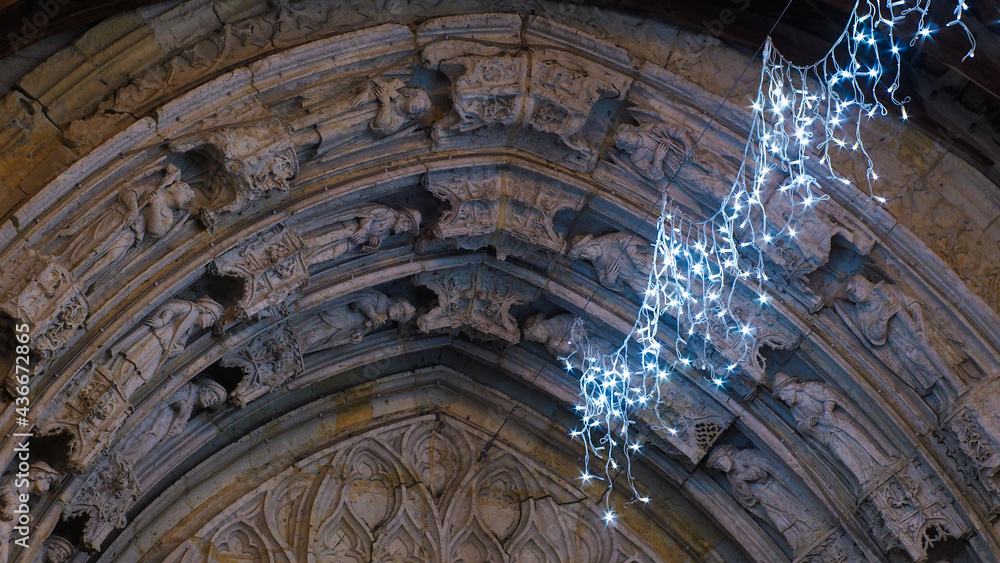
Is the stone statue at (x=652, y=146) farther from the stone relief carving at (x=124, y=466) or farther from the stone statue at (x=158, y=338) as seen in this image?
the stone relief carving at (x=124, y=466)

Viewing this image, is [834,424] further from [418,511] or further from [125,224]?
[125,224]

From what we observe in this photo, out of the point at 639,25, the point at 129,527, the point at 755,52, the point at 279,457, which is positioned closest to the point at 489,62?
the point at 639,25

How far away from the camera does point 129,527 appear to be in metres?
6.30

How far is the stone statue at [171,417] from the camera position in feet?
19.5

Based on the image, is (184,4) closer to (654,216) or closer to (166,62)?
(166,62)

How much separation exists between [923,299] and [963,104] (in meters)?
1.07

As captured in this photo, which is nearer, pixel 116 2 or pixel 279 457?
pixel 116 2

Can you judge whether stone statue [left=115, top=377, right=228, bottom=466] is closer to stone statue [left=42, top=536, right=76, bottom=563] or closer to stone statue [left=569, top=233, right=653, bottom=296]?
stone statue [left=42, top=536, right=76, bottom=563]

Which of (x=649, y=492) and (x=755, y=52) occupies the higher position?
(x=755, y=52)

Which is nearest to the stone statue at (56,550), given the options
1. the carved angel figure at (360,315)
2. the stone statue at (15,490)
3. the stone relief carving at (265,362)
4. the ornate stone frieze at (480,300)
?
the stone statue at (15,490)

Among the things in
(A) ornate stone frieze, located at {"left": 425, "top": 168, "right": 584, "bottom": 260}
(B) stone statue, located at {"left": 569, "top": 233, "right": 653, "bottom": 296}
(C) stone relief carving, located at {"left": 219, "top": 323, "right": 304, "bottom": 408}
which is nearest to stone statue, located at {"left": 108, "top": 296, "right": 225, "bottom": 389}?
(C) stone relief carving, located at {"left": 219, "top": 323, "right": 304, "bottom": 408}

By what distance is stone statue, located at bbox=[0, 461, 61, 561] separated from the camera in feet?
16.4

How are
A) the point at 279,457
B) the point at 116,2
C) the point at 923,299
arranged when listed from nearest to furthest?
the point at 116,2 → the point at 923,299 → the point at 279,457

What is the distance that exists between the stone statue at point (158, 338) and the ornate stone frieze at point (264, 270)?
0.15m
